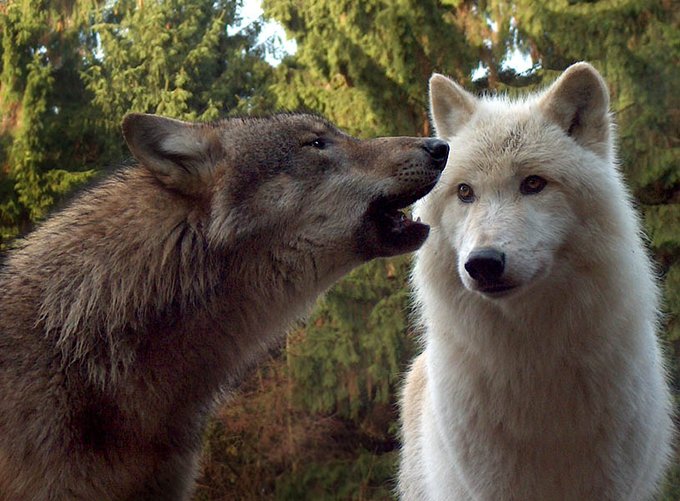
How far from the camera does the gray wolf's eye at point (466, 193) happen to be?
3233 mm

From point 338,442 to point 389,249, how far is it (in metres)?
5.52

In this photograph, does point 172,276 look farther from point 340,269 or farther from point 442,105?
point 442,105

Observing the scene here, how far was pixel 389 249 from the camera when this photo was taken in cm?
283

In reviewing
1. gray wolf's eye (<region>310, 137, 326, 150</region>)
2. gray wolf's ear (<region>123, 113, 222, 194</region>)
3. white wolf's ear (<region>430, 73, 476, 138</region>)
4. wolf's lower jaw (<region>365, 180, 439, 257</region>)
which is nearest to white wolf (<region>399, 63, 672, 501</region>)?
white wolf's ear (<region>430, 73, 476, 138</region>)

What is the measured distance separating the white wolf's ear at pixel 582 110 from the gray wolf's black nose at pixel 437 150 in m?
0.76

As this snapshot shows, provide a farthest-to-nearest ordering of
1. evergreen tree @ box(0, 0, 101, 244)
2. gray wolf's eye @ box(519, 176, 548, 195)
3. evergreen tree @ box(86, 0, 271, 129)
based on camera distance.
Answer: evergreen tree @ box(0, 0, 101, 244) → evergreen tree @ box(86, 0, 271, 129) → gray wolf's eye @ box(519, 176, 548, 195)

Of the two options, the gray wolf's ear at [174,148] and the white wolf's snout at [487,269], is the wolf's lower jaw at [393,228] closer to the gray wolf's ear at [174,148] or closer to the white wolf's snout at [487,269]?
the white wolf's snout at [487,269]

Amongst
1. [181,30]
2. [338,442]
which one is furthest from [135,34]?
[338,442]

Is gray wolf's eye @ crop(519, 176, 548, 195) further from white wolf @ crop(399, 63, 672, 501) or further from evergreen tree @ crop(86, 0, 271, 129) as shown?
evergreen tree @ crop(86, 0, 271, 129)

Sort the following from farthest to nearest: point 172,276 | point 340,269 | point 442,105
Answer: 1. point 442,105
2. point 340,269
3. point 172,276

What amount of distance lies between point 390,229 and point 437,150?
0.32 meters

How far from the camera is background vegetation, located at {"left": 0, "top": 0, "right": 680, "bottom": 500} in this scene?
7.29m

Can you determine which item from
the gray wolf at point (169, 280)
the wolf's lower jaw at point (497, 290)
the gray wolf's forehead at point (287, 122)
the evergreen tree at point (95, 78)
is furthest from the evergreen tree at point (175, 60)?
the wolf's lower jaw at point (497, 290)

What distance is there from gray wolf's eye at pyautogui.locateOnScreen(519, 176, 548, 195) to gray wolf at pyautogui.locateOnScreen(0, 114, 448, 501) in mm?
456
